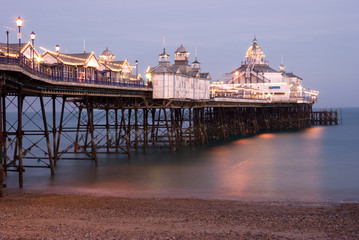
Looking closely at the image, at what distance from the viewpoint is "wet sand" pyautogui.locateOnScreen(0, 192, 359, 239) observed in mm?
15328

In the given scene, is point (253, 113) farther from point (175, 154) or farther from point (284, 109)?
point (175, 154)

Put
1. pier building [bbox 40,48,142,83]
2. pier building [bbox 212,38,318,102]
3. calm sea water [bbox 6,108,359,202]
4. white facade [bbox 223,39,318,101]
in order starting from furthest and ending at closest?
white facade [bbox 223,39,318,101] → pier building [bbox 212,38,318,102] → pier building [bbox 40,48,142,83] → calm sea water [bbox 6,108,359,202]

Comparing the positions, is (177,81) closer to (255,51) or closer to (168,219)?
(168,219)

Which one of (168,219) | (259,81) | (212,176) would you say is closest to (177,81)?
(212,176)

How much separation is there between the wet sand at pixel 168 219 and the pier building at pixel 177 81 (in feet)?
72.2

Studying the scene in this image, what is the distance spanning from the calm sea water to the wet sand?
272cm

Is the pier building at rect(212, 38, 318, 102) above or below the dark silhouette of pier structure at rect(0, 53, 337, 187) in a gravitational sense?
above

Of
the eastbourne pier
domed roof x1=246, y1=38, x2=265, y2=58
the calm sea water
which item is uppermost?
domed roof x1=246, y1=38, x2=265, y2=58

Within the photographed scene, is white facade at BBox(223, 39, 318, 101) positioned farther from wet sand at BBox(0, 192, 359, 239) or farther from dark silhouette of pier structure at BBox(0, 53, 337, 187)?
wet sand at BBox(0, 192, 359, 239)

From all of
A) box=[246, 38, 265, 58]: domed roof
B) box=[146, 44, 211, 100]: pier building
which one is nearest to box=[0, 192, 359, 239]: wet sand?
box=[146, 44, 211, 100]: pier building

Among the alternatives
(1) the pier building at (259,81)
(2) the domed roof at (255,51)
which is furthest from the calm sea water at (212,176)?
(2) the domed roof at (255,51)

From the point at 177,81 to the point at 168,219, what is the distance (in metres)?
28.4

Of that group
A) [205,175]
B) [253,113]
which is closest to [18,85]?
[205,175]

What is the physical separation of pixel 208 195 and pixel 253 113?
56578 mm
